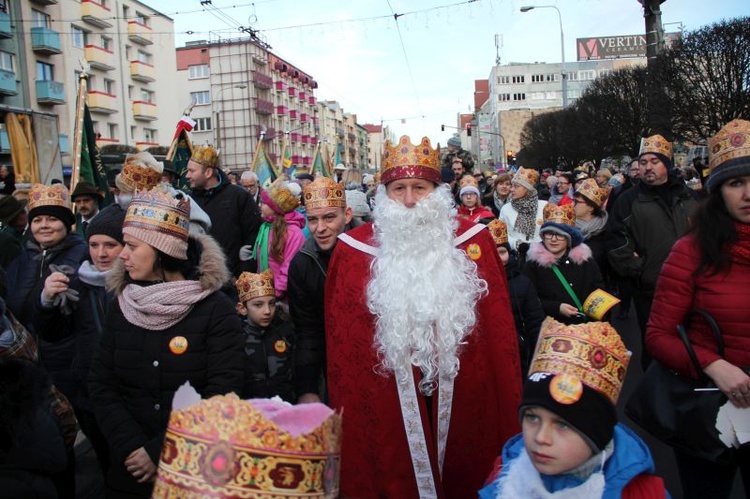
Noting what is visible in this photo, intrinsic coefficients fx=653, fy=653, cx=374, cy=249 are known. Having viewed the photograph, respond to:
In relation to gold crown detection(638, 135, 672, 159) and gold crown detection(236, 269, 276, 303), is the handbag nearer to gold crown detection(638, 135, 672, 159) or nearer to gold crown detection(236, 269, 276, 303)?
gold crown detection(236, 269, 276, 303)

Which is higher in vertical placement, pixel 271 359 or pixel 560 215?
pixel 560 215

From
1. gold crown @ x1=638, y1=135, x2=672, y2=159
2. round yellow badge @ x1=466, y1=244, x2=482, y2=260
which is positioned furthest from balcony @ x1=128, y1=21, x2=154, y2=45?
round yellow badge @ x1=466, y1=244, x2=482, y2=260

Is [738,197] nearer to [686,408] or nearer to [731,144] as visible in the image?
[731,144]

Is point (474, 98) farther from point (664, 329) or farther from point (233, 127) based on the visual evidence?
point (664, 329)

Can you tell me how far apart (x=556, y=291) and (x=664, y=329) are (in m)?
2.96

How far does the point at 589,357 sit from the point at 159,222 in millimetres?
1987

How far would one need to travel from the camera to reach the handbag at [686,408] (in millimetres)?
2869

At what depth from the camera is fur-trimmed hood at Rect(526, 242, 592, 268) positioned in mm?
6035

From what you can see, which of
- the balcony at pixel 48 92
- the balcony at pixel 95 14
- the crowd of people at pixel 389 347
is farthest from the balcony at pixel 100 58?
the crowd of people at pixel 389 347

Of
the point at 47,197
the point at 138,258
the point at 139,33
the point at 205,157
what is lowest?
the point at 138,258

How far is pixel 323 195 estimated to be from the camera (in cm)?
457

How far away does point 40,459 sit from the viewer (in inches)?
104

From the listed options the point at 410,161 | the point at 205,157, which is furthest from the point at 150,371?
the point at 205,157

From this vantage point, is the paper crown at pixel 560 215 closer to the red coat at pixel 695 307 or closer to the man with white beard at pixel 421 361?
the man with white beard at pixel 421 361
